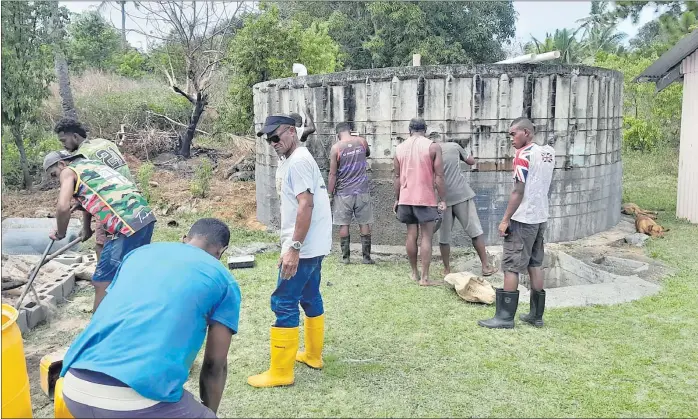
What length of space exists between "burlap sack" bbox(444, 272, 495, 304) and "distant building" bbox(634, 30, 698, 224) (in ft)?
19.8

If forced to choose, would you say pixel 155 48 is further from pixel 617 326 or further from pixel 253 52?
pixel 617 326

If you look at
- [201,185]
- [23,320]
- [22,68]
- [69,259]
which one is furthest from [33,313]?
[22,68]

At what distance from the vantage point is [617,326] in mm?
5035

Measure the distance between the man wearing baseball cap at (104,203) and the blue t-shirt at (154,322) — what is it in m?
1.79

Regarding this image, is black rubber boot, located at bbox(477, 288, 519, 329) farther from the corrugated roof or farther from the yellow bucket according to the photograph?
the corrugated roof

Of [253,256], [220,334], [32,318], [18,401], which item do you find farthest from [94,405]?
[253,256]

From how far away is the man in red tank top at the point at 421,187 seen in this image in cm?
629

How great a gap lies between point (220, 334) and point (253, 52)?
1062 cm

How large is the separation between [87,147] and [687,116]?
30.9 feet

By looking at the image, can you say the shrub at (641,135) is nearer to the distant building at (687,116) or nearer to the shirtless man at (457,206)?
the distant building at (687,116)

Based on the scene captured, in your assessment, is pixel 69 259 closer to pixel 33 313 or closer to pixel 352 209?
pixel 33 313

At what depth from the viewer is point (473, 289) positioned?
577cm

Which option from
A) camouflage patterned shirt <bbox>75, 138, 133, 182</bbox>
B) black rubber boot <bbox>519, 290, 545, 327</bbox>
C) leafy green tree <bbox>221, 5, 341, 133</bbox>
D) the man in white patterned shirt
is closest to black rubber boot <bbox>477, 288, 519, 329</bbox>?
the man in white patterned shirt

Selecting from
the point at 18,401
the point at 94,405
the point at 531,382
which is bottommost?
the point at 531,382
